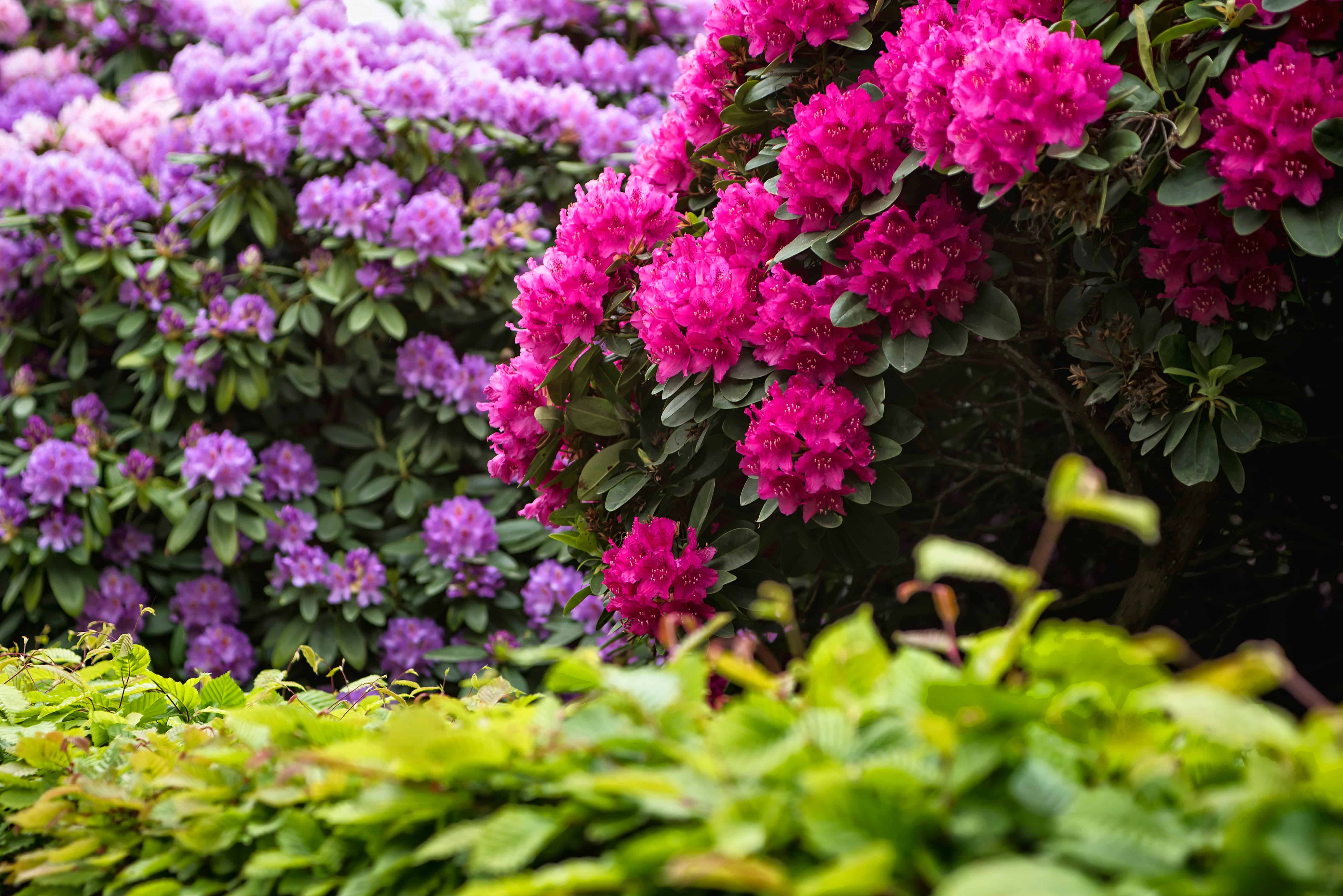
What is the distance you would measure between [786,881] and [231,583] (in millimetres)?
3076

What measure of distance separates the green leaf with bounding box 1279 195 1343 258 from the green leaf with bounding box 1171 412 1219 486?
307mm

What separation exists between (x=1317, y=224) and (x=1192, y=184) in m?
0.17

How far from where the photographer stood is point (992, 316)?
165 centimetres

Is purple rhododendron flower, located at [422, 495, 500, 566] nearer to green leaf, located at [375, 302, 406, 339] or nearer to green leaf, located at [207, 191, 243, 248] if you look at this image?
green leaf, located at [375, 302, 406, 339]

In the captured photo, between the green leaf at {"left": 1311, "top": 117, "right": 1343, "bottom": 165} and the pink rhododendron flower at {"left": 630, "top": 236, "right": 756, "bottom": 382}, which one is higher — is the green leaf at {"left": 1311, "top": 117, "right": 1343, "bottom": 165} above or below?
above

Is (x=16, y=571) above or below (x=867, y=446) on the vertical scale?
below

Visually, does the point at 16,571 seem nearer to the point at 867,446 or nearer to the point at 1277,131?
the point at 867,446

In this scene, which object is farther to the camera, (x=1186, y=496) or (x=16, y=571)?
(x=16, y=571)

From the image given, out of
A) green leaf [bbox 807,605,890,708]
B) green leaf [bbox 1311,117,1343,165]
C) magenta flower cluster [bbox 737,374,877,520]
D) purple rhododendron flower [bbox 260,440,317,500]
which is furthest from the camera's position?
purple rhododendron flower [bbox 260,440,317,500]

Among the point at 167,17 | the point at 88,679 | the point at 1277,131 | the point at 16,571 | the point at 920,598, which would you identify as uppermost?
the point at 167,17

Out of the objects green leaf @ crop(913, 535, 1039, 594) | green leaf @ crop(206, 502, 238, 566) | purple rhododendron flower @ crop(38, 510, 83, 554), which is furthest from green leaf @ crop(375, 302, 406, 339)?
green leaf @ crop(913, 535, 1039, 594)

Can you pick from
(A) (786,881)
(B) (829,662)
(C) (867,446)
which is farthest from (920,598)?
(A) (786,881)

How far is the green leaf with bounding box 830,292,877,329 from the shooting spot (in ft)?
5.40

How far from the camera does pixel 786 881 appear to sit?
72cm
